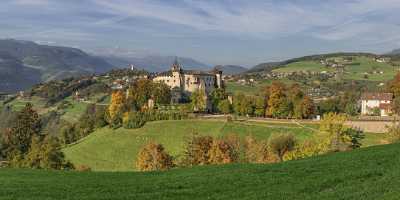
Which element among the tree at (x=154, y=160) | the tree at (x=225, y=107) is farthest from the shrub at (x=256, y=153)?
the tree at (x=225, y=107)

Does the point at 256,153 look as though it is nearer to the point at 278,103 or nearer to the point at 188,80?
the point at 278,103

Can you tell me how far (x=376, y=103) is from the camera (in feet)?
437

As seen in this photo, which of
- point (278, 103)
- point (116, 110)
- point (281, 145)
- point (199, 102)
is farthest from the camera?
point (199, 102)

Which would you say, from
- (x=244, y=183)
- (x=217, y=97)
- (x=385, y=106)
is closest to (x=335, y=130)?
(x=244, y=183)

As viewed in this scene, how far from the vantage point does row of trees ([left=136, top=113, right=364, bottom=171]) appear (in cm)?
6850

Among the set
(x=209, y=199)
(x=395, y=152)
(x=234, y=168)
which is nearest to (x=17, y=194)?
(x=209, y=199)

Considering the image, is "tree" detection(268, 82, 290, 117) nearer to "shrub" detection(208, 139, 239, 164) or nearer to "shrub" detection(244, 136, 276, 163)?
"shrub" detection(244, 136, 276, 163)

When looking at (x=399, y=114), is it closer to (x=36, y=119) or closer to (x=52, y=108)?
(x=36, y=119)

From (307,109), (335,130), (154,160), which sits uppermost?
(307,109)

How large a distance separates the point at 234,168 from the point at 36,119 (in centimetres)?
8802

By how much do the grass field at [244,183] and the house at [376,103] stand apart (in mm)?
94527

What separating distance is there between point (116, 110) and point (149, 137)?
2336 centimetres

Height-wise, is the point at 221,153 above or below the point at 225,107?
below

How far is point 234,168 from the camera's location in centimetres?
3238
